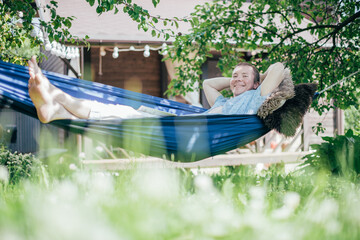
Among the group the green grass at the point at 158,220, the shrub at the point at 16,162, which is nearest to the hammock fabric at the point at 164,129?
the shrub at the point at 16,162

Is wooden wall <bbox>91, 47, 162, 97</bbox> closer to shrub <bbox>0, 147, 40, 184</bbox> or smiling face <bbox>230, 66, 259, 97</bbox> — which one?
shrub <bbox>0, 147, 40, 184</bbox>

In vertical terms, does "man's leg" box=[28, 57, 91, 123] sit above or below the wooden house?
below

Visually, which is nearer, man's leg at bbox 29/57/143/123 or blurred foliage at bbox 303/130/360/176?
man's leg at bbox 29/57/143/123

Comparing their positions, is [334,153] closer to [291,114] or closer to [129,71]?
[291,114]

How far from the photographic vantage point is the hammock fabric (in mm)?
2309

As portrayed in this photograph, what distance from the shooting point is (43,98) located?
2266mm

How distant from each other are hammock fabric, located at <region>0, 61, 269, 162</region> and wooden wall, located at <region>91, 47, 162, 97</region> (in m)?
4.42

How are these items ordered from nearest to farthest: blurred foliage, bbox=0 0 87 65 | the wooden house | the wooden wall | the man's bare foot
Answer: the man's bare foot → blurred foliage, bbox=0 0 87 65 → the wooden house → the wooden wall

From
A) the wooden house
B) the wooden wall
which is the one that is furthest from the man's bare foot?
the wooden wall


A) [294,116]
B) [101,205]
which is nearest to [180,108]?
[294,116]

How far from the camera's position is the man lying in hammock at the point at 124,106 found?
2279 mm

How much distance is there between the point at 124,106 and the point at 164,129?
42cm

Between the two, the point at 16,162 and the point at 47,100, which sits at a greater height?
the point at 47,100

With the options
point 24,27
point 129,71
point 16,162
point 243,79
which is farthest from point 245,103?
point 129,71
